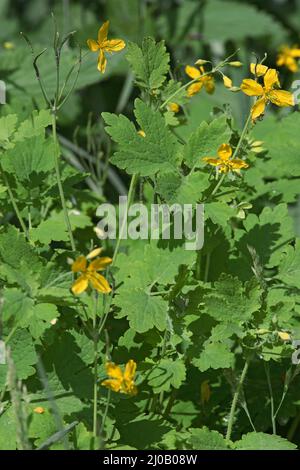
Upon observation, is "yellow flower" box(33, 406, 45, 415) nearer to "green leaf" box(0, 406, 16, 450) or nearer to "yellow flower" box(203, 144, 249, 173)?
"green leaf" box(0, 406, 16, 450)

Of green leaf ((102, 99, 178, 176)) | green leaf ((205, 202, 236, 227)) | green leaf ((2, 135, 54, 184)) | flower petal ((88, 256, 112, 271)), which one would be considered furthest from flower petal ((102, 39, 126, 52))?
flower petal ((88, 256, 112, 271))

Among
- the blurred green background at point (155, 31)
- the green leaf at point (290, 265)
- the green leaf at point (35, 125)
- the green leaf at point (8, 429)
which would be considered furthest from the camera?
the blurred green background at point (155, 31)

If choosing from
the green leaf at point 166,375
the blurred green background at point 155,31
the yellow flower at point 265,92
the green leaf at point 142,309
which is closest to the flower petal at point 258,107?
the yellow flower at point 265,92

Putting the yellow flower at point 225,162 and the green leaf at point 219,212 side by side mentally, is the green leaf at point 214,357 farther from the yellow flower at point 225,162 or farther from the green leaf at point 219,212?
the yellow flower at point 225,162

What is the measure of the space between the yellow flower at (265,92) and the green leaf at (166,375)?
532mm

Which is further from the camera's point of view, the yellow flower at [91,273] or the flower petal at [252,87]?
the flower petal at [252,87]

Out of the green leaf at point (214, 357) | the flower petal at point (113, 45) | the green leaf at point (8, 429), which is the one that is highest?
the flower petal at point (113, 45)

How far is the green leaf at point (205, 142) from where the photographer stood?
1.60 meters

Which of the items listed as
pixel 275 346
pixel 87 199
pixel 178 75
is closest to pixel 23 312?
pixel 275 346

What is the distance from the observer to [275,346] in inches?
61.2

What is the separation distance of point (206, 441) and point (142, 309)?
28 cm

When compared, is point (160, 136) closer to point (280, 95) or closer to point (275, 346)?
point (280, 95)

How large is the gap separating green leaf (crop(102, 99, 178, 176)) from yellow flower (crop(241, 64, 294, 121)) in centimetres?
18
